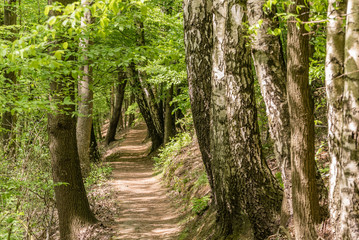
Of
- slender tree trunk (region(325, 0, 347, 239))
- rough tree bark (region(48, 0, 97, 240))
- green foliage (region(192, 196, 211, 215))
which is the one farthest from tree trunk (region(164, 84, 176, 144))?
slender tree trunk (region(325, 0, 347, 239))

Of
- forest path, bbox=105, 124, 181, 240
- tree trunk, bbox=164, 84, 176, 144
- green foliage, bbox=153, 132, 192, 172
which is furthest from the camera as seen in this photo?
tree trunk, bbox=164, 84, 176, 144

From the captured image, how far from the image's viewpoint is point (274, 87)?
430cm

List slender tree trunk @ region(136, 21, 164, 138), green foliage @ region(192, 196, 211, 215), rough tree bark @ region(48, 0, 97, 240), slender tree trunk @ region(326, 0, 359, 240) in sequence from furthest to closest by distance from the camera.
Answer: slender tree trunk @ region(136, 21, 164, 138) < green foliage @ region(192, 196, 211, 215) < rough tree bark @ region(48, 0, 97, 240) < slender tree trunk @ region(326, 0, 359, 240)

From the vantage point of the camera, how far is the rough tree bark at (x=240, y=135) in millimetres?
4668

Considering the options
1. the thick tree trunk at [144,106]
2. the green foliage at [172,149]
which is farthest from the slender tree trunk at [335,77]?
the thick tree trunk at [144,106]

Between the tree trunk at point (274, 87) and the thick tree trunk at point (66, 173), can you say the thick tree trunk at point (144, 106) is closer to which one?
the thick tree trunk at point (66, 173)

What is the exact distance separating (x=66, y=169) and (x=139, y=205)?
12.1 ft

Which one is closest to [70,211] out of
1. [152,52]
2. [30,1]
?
[152,52]

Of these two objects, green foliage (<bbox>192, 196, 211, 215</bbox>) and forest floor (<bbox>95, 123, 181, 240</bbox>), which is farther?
forest floor (<bbox>95, 123, 181, 240</bbox>)

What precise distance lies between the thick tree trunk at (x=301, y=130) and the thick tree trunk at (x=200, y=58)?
220 cm

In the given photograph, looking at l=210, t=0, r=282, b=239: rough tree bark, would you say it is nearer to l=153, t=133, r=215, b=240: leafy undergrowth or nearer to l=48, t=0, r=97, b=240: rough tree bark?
l=153, t=133, r=215, b=240: leafy undergrowth

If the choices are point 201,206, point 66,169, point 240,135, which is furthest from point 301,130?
point 66,169

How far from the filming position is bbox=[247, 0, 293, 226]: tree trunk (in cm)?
419

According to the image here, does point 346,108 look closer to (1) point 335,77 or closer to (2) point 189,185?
(1) point 335,77
